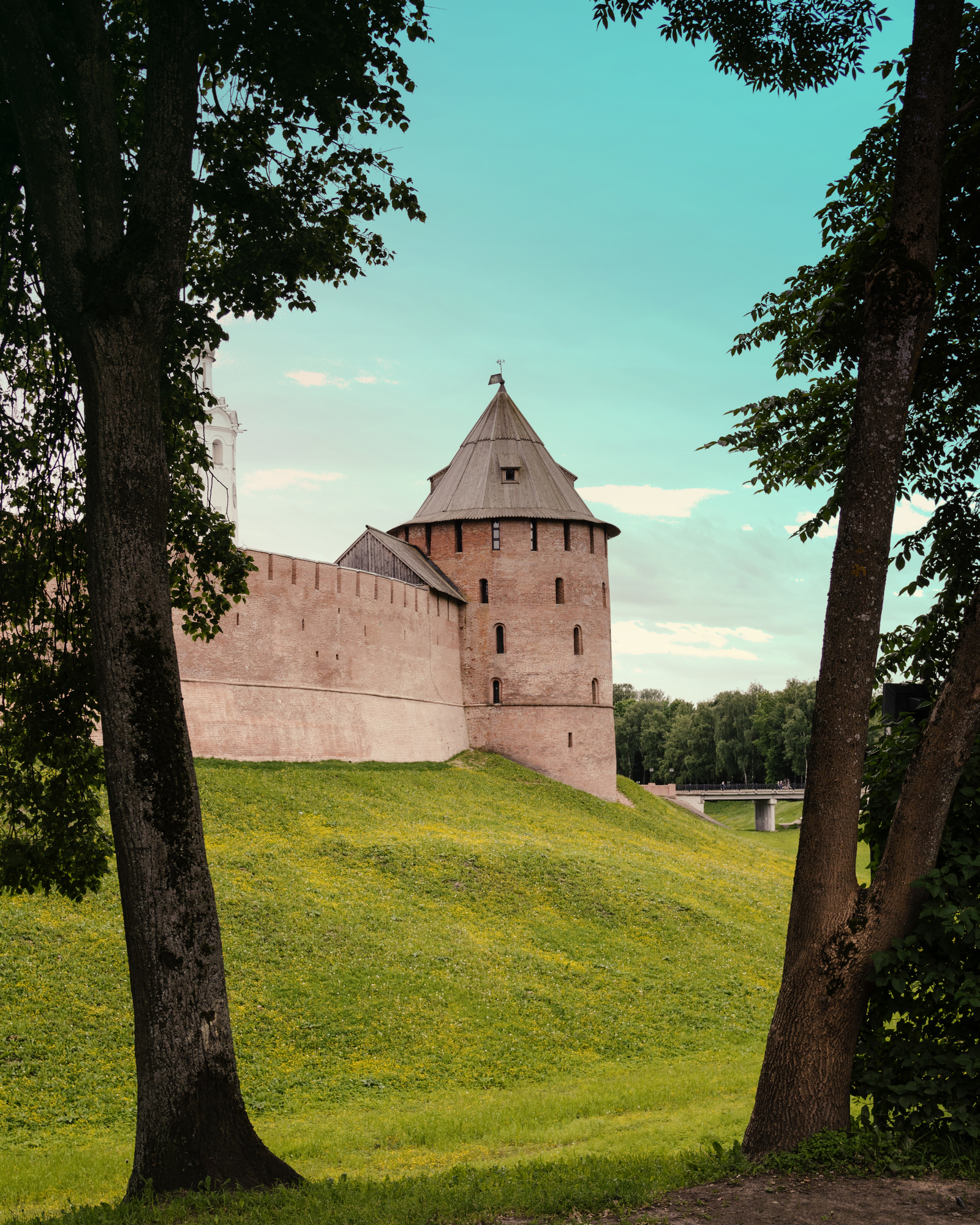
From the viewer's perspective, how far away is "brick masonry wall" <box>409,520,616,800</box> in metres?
35.9

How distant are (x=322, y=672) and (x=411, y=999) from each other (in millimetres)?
16000

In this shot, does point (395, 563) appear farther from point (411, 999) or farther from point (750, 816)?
point (750, 816)

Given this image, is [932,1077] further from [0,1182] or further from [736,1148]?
[0,1182]

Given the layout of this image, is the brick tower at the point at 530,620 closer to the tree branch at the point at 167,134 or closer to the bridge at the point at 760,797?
the bridge at the point at 760,797

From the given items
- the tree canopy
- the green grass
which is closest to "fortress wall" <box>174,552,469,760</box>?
the tree canopy

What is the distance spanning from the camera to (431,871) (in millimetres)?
19078

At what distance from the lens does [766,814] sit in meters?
58.0

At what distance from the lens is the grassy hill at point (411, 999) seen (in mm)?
9305

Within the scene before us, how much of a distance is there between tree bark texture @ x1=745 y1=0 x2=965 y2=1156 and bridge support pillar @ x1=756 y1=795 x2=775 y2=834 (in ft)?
177

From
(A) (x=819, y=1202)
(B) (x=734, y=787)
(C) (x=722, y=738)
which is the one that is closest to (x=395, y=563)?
(A) (x=819, y=1202)

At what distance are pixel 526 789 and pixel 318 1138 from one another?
76.0 feet

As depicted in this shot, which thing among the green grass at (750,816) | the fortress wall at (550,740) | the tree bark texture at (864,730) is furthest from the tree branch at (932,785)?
the green grass at (750,816)

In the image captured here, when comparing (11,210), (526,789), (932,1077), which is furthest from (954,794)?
(526,789)

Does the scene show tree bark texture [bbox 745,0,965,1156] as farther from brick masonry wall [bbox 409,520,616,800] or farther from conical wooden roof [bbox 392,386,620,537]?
conical wooden roof [bbox 392,386,620,537]
